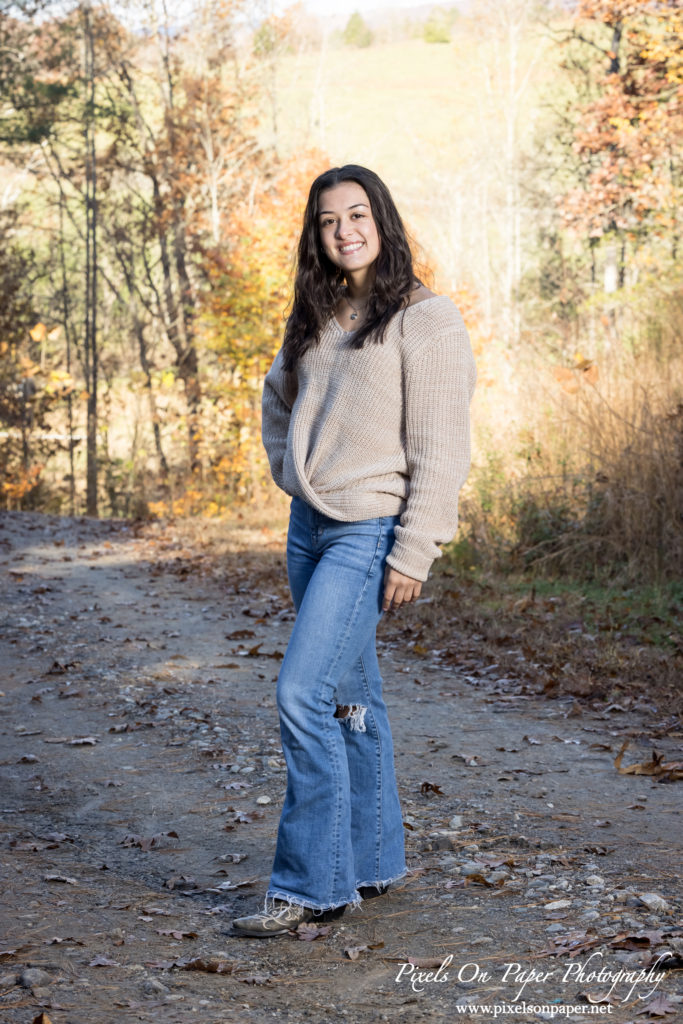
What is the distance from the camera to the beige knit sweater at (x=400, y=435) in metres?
3.08

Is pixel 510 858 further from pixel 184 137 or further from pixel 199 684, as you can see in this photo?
pixel 184 137

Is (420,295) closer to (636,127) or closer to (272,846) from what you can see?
(272,846)

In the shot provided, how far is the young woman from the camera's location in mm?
3084

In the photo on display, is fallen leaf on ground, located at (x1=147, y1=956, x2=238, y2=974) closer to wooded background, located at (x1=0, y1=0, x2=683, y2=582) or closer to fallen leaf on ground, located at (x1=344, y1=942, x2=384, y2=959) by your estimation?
fallen leaf on ground, located at (x1=344, y1=942, x2=384, y2=959)

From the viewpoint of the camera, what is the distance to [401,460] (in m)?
3.15

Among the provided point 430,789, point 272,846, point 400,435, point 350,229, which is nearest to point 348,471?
point 400,435

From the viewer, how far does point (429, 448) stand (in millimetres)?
3084

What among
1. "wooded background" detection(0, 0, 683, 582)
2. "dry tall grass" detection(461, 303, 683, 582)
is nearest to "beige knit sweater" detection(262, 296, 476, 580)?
"wooded background" detection(0, 0, 683, 582)

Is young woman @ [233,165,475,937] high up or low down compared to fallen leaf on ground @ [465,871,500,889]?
up

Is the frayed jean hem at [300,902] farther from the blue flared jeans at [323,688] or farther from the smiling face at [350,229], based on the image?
the smiling face at [350,229]

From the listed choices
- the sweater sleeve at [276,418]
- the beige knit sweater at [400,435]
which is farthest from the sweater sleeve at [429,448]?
the sweater sleeve at [276,418]

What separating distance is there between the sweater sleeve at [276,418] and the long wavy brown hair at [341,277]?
4.0 inches

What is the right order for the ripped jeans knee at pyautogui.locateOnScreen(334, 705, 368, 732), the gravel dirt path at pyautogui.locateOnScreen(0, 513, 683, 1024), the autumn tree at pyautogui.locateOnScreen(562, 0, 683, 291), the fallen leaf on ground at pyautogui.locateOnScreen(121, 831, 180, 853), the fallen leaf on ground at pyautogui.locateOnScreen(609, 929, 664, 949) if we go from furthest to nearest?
the autumn tree at pyautogui.locateOnScreen(562, 0, 683, 291)
the fallen leaf on ground at pyautogui.locateOnScreen(121, 831, 180, 853)
the ripped jeans knee at pyautogui.locateOnScreen(334, 705, 368, 732)
the fallen leaf on ground at pyautogui.locateOnScreen(609, 929, 664, 949)
the gravel dirt path at pyautogui.locateOnScreen(0, 513, 683, 1024)

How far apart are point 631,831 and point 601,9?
1502 cm
